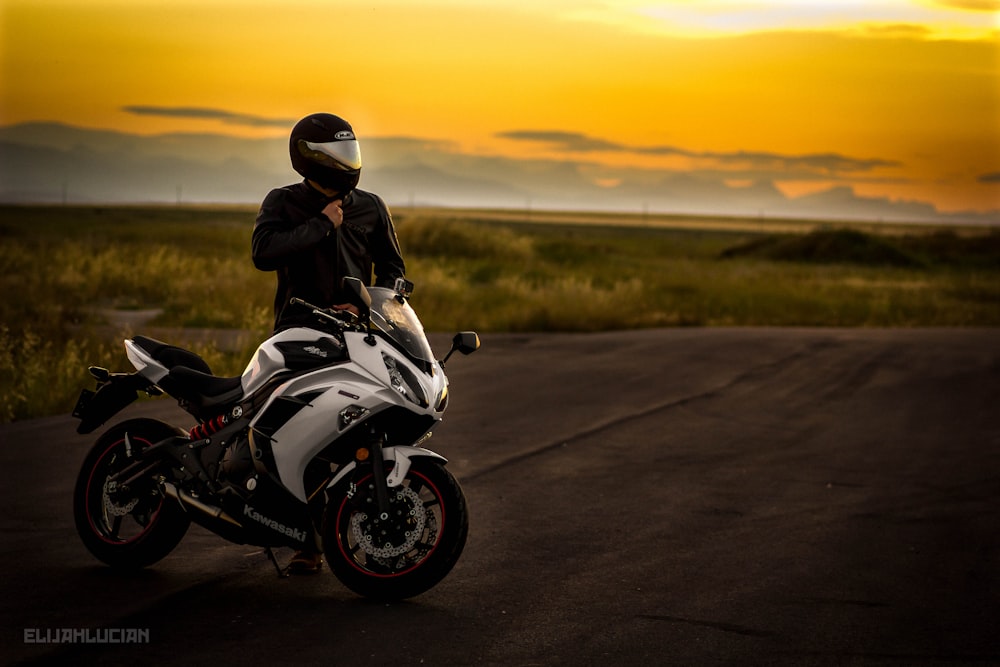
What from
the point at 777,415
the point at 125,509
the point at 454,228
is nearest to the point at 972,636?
the point at 125,509

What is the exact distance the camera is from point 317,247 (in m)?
6.57

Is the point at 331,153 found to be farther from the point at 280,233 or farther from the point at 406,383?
the point at 406,383

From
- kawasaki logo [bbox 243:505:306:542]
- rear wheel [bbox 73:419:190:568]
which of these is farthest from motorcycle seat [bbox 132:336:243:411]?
kawasaki logo [bbox 243:505:306:542]

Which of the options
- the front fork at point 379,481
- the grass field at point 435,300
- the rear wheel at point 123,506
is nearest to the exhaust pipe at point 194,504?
the rear wheel at point 123,506

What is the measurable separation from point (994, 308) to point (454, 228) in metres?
28.3

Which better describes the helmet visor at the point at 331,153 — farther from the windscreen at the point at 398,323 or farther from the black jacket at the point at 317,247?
the windscreen at the point at 398,323

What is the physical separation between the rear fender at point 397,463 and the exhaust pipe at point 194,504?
0.53 metres

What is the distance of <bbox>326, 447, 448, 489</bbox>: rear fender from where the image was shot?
5988 mm

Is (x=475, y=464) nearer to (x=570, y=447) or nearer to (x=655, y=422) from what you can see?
(x=570, y=447)

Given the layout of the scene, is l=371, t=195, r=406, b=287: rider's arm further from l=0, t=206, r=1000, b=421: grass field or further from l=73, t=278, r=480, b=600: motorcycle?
l=0, t=206, r=1000, b=421: grass field

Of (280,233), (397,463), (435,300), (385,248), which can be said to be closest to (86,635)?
(397,463)

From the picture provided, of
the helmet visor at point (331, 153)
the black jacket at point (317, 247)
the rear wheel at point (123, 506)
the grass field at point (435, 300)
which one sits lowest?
the grass field at point (435, 300)

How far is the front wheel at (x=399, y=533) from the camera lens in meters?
6.05

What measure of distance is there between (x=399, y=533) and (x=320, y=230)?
1.50 m
